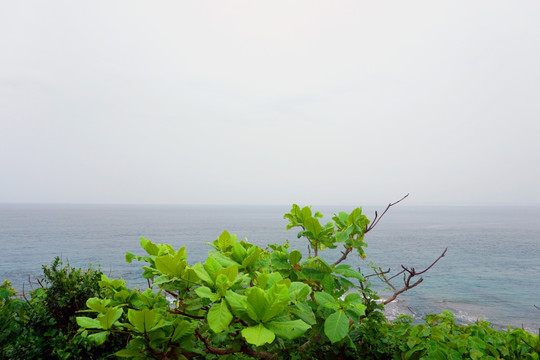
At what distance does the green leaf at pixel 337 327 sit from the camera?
6.64 ft

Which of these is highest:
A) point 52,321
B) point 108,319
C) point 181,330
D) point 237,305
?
point 237,305

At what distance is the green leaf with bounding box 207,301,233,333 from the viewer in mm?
1700

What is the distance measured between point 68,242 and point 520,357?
298 feet

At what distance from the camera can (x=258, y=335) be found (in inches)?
63.9

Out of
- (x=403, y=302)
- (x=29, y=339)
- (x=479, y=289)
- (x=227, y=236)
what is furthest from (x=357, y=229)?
(x=479, y=289)

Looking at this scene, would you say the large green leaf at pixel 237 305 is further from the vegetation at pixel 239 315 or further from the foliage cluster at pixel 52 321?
the foliage cluster at pixel 52 321

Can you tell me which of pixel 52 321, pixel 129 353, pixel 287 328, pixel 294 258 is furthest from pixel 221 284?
pixel 52 321

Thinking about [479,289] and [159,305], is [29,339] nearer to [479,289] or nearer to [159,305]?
[159,305]

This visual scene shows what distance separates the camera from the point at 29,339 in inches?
140

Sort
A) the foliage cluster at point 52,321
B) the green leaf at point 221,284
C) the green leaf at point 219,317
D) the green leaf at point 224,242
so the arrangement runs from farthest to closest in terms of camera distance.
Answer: the foliage cluster at point 52,321
the green leaf at point 224,242
the green leaf at point 221,284
the green leaf at point 219,317

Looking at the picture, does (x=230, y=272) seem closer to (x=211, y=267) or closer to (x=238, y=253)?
(x=211, y=267)

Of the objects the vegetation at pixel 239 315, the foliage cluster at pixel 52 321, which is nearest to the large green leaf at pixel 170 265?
the vegetation at pixel 239 315

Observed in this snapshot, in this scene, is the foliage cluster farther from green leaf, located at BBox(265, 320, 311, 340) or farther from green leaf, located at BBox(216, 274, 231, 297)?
green leaf, located at BBox(265, 320, 311, 340)

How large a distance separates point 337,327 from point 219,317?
2.77 feet
